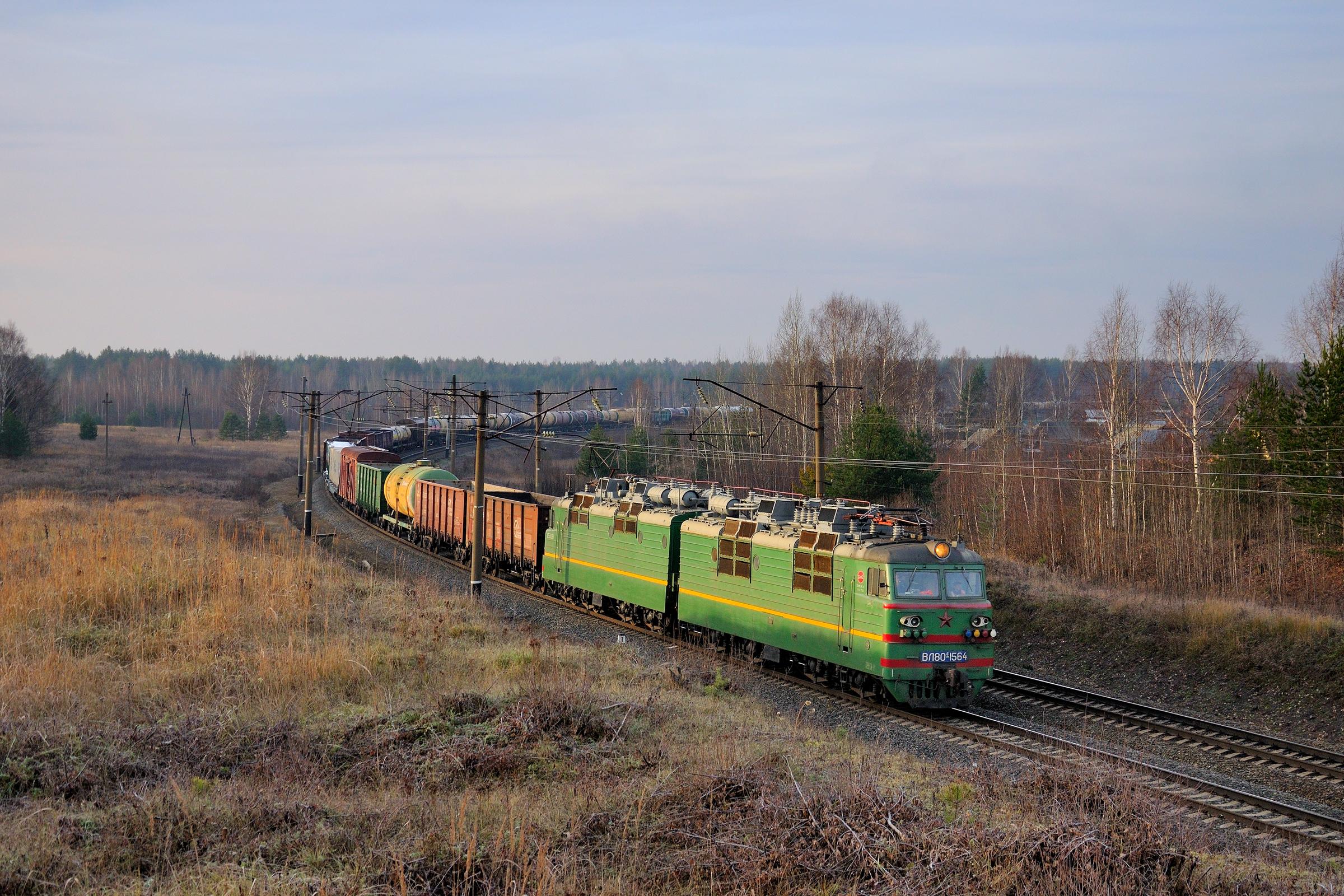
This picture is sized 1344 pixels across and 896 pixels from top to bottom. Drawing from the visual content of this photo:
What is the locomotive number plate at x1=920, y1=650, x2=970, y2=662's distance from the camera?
16156 mm

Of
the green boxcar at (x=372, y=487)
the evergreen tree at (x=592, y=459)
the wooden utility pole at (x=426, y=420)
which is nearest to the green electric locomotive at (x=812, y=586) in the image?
the wooden utility pole at (x=426, y=420)

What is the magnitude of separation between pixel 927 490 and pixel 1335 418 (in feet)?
51.6

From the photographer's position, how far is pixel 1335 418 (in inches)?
1212

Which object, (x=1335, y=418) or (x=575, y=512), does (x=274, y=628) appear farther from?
(x=1335, y=418)

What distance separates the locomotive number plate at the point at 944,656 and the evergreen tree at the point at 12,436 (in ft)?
234

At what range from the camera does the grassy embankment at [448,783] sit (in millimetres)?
7746

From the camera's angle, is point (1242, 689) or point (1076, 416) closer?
point (1242, 689)

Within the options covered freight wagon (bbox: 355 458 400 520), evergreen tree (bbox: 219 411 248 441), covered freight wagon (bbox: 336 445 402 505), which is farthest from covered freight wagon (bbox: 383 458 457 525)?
evergreen tree (bbox: 219 411 248 441)

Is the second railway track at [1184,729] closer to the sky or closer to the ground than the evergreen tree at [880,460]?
closer to the ground

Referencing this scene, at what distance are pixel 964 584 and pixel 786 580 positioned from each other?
3.37 metres

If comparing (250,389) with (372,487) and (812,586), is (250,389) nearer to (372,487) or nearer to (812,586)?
(372,487)

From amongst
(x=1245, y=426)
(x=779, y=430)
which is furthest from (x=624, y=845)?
(x=779, y=430)

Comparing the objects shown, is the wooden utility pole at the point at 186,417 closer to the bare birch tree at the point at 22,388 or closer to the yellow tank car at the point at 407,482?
the bare birch tree at the point at 22,388

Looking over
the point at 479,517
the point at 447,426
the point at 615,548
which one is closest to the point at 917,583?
the point at 615,548
